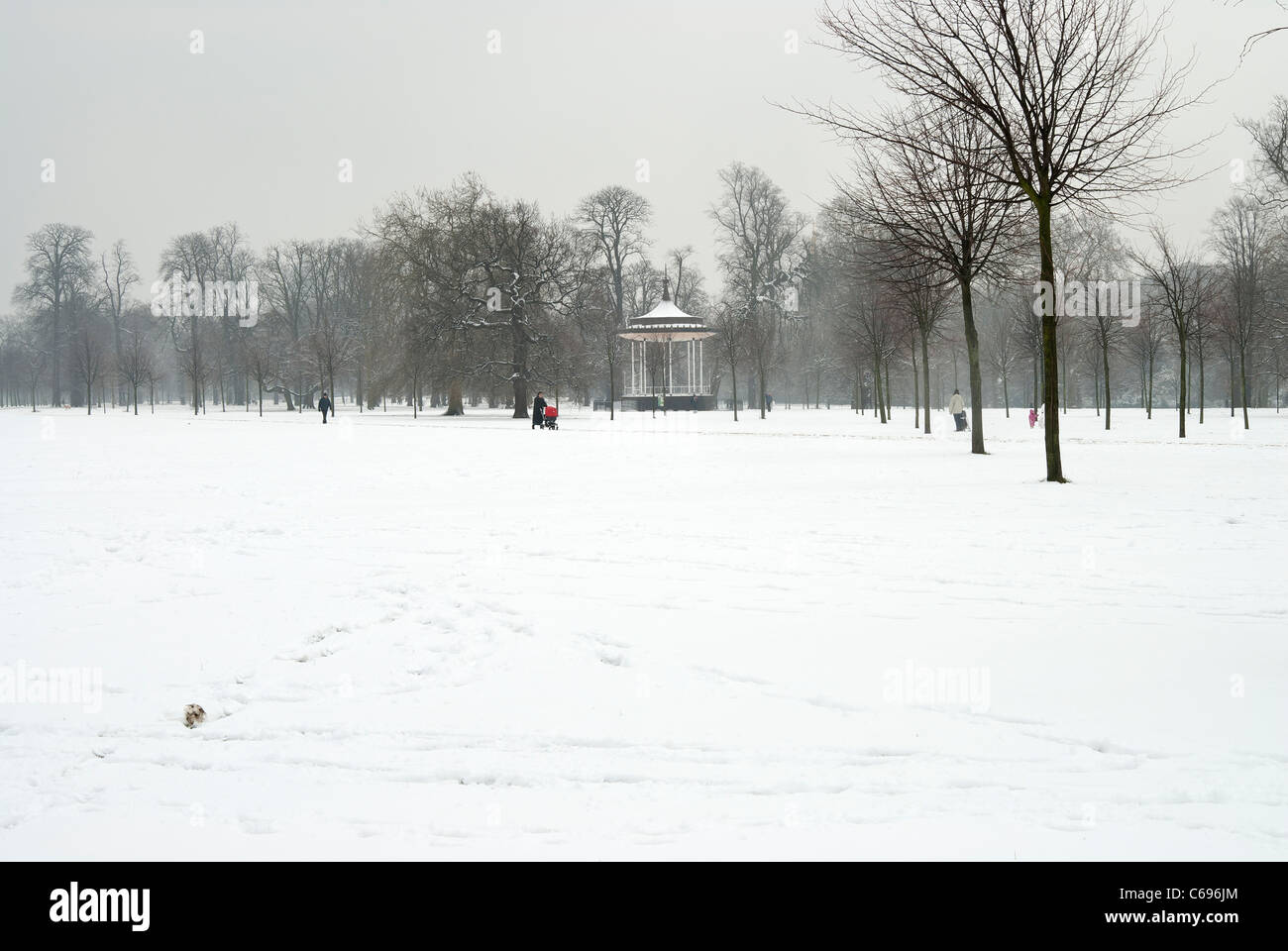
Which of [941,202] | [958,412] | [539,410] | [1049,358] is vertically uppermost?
[941,202]

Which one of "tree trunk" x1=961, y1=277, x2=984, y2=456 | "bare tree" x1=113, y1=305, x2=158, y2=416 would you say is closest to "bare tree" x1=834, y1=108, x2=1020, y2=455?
"tree trunk" x1=961, y1=277, x2=984, y2=456

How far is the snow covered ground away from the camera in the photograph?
380 centimetres

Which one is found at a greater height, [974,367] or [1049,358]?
[974,367]

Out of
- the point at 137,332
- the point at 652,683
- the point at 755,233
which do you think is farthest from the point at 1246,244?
the point at 137,332

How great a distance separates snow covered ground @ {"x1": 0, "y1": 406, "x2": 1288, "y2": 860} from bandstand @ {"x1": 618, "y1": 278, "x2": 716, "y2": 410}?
37.4 metres

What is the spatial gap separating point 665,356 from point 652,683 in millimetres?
51393

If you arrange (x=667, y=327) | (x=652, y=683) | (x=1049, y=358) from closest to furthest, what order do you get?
(x=652, y=683), (x=1049, y=358), (x=667, y=327)

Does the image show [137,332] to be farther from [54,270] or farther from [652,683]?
[652,683]

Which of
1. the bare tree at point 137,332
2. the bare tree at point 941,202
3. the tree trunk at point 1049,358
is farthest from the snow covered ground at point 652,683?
the bare tree at point 137,332

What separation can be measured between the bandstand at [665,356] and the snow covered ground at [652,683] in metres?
37.4

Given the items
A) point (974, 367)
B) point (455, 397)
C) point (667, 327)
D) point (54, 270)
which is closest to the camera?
point (974, 367)

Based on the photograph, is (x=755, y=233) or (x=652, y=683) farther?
(x=755, y=233)

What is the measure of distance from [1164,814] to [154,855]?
12.7 ft

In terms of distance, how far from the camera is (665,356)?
184 ft
